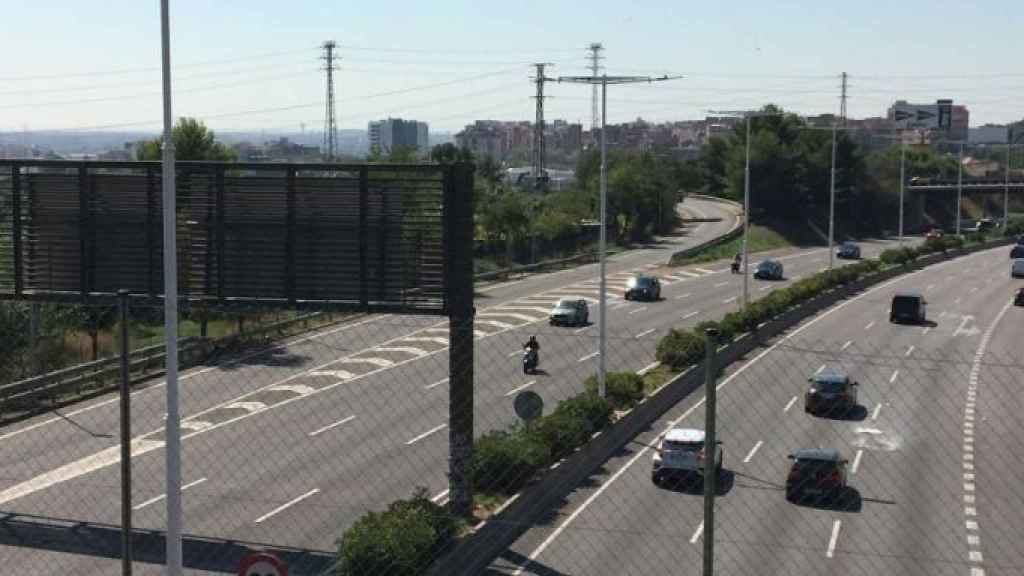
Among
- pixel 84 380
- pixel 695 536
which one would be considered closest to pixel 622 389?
pixel 695 536

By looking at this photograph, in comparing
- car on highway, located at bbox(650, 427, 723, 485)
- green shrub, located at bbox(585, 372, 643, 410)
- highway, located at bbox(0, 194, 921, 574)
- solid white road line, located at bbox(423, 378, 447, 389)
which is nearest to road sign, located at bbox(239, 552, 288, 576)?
highway, located at bbox(0, 194, 921, 574)

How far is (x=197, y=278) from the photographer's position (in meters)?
16.4

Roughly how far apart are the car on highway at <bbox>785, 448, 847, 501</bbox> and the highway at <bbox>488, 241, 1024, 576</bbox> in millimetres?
251

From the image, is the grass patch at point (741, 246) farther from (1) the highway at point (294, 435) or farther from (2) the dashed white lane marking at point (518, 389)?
(2) the dashed white lane marking at point (518, 389)

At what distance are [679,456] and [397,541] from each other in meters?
7.32

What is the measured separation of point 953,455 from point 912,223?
77948 millimetres

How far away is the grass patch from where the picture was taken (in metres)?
62.9

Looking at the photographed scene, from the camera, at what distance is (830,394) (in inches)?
933

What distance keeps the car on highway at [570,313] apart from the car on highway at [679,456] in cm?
1914

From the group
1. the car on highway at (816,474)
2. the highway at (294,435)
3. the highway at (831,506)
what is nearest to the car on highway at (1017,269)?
the highway at (831,506)

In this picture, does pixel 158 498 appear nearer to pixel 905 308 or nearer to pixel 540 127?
pixel 905 308

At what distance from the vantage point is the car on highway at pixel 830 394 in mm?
23688

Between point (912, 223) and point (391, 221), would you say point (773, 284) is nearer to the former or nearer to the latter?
point (391, 221)

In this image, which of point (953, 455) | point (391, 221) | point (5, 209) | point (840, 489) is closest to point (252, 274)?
point (391, 221)
